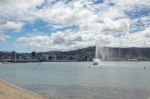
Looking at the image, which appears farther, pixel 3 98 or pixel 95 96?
pixel 95 96

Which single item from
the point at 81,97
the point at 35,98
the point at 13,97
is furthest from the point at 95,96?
the point at 13,97

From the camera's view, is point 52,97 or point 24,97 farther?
point 52,97

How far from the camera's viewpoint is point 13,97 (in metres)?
37.3

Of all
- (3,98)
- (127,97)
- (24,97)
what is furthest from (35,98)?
(127,97)

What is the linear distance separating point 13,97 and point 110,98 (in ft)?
55.4

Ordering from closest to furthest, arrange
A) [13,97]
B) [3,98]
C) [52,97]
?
1. [3,98]
2. [13,97]
3. [52,97]

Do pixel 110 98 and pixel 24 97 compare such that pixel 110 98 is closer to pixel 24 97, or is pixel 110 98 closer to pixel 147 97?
pixel 147 97

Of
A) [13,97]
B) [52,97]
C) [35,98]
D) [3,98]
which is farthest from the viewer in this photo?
[52,97]

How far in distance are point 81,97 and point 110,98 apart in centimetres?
439

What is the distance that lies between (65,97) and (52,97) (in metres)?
1.96

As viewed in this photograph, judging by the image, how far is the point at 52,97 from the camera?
48531 millimetres

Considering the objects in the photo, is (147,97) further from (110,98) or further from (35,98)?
(35,98)

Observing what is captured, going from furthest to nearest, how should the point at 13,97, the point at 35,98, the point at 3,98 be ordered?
the point at 35,98, the point at 13,97, the point at 3,98

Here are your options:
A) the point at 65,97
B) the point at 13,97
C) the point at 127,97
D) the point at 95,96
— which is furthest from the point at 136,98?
the point at 13,97
